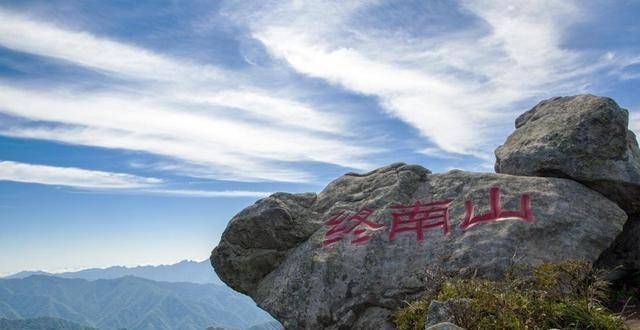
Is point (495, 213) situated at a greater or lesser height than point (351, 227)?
greater

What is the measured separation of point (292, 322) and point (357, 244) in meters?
3.43

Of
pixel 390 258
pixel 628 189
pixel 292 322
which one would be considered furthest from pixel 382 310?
pixel 628 189

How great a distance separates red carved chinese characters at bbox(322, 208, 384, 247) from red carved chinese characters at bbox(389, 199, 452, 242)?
0.67 meters

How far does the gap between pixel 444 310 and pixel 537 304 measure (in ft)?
7.11

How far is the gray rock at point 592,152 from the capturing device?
16344mm

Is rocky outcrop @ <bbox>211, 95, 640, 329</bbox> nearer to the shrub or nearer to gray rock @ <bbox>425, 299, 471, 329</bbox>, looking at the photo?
the shrub

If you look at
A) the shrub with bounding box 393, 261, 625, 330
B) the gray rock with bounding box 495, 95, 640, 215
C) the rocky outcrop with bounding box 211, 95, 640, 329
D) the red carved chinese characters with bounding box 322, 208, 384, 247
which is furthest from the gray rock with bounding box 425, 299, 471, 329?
the gray rock with bounding box 495, 95, 640, 215

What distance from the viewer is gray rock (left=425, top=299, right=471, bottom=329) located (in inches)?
387

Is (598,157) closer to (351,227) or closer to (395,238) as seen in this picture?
(395,238)

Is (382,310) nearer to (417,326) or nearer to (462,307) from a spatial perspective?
(417,326)

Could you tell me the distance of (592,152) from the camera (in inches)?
645

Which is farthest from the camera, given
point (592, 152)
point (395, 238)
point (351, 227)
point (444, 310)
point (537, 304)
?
point (351, 227)

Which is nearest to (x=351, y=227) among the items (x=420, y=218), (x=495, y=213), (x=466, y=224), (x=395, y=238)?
(x=395, y=238)

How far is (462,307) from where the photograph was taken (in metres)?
9.79
